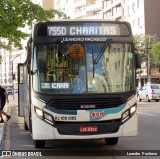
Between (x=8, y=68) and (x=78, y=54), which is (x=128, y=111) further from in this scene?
(x=8, y=68)

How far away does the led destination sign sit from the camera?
10.6 m

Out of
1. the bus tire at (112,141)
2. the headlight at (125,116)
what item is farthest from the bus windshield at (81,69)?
the bus tire at (112,141)

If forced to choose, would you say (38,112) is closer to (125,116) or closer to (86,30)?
(125,116)

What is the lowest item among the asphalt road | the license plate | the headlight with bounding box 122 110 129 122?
the asphalt road

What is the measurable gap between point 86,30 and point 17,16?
1158 cm

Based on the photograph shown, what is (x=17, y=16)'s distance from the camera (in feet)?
71.3

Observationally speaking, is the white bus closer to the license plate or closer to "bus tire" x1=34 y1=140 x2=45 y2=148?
the license plate

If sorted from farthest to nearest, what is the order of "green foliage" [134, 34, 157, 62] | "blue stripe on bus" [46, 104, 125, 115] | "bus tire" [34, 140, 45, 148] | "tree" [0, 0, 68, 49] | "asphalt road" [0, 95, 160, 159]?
"green foliage" [134, 34, 157, 62] < "tree" [0, 0, 68, 49] < "bus tire" [34, 140, 45, 148] < "asphalt road" [0, 95, 160, 159] < "blue stripe on bus" [46, 104, 125, 115]

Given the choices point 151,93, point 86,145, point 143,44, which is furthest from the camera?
point 143,44

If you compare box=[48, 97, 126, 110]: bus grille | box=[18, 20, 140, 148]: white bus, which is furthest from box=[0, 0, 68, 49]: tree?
box=[48, 97, 126, 110]: bus grille

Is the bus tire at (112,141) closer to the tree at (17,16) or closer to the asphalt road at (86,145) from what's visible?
the asphalt road at (86,145)

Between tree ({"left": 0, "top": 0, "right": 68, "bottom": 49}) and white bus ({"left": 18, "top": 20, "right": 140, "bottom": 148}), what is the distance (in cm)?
1104

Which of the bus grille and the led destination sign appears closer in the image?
the bus grille

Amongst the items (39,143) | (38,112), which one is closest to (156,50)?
(39,143)
